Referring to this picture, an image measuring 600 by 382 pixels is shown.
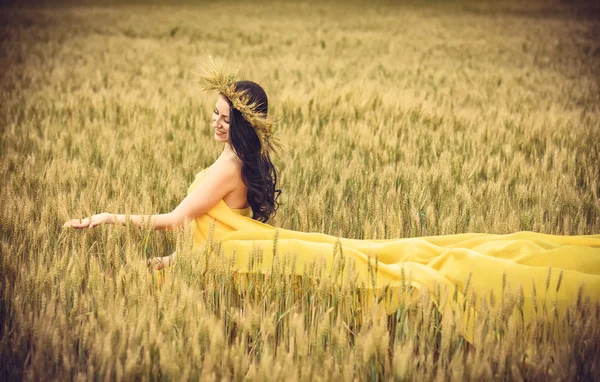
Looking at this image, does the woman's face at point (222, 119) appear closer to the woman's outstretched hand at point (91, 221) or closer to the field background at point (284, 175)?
the field background at point (284, 175)

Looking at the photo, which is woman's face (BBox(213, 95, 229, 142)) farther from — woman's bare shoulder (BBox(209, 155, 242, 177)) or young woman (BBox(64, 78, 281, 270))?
woman's bare shoulder (BBox(209, 155, 242, 177))

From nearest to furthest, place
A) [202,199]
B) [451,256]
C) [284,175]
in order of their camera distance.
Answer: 1. [451,256]
2. [202,199]
3. [284,175]

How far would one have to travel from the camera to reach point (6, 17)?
49.8 feet

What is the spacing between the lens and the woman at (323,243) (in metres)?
2.12

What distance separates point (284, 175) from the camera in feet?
12.8

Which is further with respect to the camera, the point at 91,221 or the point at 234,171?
the point at 234,171

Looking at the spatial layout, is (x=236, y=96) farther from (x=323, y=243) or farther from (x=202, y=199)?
(x=323, y=243)

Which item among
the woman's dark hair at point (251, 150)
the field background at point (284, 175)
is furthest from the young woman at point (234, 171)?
the field background at point (284, 175)

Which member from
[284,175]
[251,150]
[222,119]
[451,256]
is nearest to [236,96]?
[222,119]

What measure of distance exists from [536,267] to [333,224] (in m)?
1.11

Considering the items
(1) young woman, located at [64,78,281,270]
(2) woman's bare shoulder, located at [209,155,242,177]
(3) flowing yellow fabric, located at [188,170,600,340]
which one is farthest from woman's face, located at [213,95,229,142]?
(3) flowing yellow fabric, located at [188,170,600,340]

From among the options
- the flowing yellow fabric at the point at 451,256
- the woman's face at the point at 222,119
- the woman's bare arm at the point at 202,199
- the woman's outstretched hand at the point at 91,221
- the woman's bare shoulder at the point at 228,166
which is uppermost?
the woman's face at the point at 222,119

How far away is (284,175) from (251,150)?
1.13m

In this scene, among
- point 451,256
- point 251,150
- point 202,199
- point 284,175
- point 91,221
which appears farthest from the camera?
point 284,175
